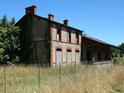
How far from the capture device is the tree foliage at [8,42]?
17812 mm

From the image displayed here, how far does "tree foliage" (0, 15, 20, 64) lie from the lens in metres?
17.8

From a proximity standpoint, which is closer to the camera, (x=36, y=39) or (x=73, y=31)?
(x=36, y=39)

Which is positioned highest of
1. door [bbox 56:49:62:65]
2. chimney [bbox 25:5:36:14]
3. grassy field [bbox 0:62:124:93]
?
chimney [bbox 25:5:36:14]

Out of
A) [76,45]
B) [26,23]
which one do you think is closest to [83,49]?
[76,45]

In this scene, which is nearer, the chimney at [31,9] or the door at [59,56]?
the door at [59,56]

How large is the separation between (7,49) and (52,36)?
6664mm

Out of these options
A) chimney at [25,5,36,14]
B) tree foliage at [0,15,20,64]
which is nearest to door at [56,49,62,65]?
tree foliage at [0,15,20,64]

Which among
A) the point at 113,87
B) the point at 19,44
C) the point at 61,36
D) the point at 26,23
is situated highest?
the point at 26,23

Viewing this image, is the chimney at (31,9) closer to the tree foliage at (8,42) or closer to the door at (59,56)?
the tree foliage at (8,42)

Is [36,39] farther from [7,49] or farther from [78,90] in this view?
[78,90]

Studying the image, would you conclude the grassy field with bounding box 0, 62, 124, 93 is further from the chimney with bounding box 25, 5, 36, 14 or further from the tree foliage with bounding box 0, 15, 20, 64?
the chimney with bounding box 25, 5, 36, 14

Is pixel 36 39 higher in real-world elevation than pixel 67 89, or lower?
higher

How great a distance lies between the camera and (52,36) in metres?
18.7

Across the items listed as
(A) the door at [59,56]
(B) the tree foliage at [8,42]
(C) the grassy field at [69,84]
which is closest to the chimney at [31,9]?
(B) the tree foliage at [8,42]
